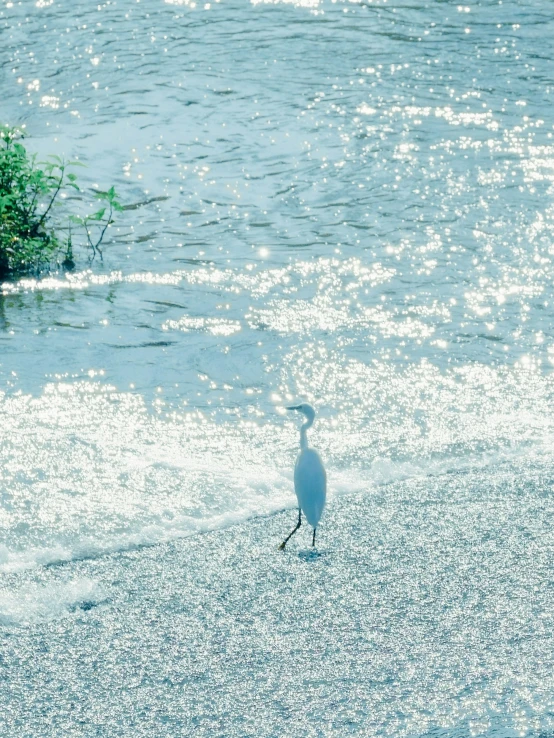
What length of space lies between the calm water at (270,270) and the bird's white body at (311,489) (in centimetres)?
43

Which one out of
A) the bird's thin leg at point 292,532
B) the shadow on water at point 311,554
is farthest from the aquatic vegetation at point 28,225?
the shadow on water at point 311,554

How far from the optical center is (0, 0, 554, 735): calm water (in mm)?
4688

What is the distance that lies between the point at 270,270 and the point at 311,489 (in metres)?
3.24

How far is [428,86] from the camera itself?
10195 mm

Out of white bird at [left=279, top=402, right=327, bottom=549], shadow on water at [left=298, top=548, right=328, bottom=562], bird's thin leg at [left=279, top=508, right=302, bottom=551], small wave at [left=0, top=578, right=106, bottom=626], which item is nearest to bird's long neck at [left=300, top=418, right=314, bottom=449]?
white bird at [left=279, top=402, right=327, bottom=549]

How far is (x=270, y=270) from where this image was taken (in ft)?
22.9

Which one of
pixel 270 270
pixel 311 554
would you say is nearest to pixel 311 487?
pixel 311 554

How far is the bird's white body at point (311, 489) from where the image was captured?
392 cm

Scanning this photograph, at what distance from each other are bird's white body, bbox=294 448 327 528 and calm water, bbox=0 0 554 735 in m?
0.43

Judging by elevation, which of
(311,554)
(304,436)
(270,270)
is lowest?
(311,554)

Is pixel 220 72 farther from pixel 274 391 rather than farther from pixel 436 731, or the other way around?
pixel 436 731

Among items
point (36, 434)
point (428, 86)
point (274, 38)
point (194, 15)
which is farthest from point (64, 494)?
point (194, 15)

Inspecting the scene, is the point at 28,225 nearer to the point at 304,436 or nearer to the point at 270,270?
the point at 270,270

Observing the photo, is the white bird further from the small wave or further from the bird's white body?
the small wave
